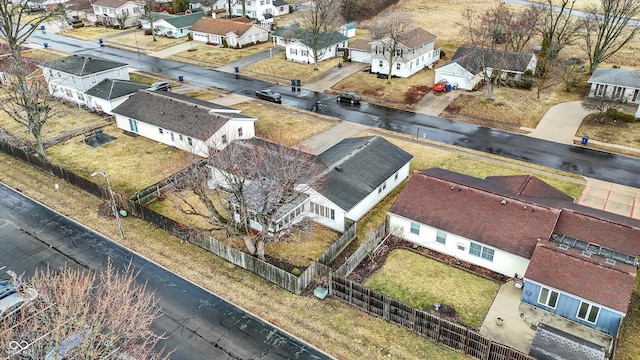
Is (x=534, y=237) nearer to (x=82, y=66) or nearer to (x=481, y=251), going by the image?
(x=481, y=251)

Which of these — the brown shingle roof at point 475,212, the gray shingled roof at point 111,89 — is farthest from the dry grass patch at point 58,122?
the brown shingle roof at point 475,212

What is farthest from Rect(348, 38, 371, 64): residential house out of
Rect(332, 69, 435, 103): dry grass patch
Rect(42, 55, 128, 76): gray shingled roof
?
Rect(42, 55, 128, 76): gray shingled roof

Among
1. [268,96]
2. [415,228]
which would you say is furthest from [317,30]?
[415,228]

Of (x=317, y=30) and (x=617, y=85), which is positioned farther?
(x=317, y=30)

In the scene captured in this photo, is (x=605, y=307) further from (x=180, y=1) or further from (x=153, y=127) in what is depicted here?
(x=180, y=1)

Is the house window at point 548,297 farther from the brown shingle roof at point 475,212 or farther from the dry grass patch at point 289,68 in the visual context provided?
the dry grass patch at point 289,68

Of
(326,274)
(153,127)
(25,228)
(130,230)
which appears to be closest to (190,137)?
(153,127)
